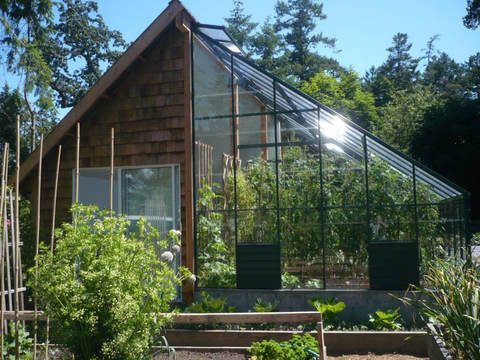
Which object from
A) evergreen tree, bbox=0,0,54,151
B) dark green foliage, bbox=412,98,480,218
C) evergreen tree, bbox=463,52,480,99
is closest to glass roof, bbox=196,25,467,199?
evergreen tree, bbox=0,0,54,151

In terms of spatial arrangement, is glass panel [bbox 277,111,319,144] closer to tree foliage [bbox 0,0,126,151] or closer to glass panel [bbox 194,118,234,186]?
glass panel [bbox 194,118,234,186]

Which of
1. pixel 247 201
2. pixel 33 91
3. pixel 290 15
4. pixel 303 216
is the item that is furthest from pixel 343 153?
pixel 290 15

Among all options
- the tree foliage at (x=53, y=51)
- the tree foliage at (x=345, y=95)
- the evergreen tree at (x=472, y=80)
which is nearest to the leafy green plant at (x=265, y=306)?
the tree foliage at (x=53, y=51)

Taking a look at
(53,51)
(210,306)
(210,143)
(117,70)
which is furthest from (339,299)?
(53,51)

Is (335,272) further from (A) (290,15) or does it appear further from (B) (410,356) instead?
(A) (290,15)

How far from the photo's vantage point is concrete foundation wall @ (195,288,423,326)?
6.46 meters

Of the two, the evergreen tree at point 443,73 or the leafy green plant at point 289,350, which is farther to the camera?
the evergreen tree at point 443,73

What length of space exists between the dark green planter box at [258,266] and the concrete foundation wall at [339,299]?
114 mm

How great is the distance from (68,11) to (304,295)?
23.1m

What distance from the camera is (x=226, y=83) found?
24.6 feet

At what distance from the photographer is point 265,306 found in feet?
20.9

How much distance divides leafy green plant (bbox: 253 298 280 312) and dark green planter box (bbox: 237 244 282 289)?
416mm

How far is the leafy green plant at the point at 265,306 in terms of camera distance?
20.4 feet

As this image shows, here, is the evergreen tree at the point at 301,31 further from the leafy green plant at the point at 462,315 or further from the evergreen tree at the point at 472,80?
the leafy green plant at the point at 462,315
